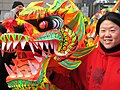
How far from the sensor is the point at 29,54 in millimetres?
2211

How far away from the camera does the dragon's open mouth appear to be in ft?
6.93

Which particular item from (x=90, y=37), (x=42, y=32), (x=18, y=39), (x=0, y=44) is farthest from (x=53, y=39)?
(x=90, y=37)

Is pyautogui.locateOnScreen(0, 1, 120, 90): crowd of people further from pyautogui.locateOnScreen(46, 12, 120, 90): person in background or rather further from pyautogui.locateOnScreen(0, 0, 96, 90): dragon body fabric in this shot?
pyautogui.locateOnScreen(0, 0, 96, 90): dragon body fabric

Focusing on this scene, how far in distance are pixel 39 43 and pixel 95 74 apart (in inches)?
16.6

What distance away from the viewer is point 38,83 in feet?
7.02

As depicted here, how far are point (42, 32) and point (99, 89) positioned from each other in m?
→ 0.53

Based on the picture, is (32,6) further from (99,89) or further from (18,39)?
(99,89)

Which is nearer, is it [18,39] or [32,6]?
[18,39]

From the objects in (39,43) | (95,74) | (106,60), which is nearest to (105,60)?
(106,60)

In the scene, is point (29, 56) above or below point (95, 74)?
above

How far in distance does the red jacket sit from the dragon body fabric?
9cm

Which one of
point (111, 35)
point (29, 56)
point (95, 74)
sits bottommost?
point (95, 74)

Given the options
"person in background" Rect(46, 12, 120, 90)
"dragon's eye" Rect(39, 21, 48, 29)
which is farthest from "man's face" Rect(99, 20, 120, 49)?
"dragon's eye" Rect(39, 21, 48, 29)

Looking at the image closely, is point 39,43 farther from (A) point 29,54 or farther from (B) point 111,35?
(B) point 111,35
